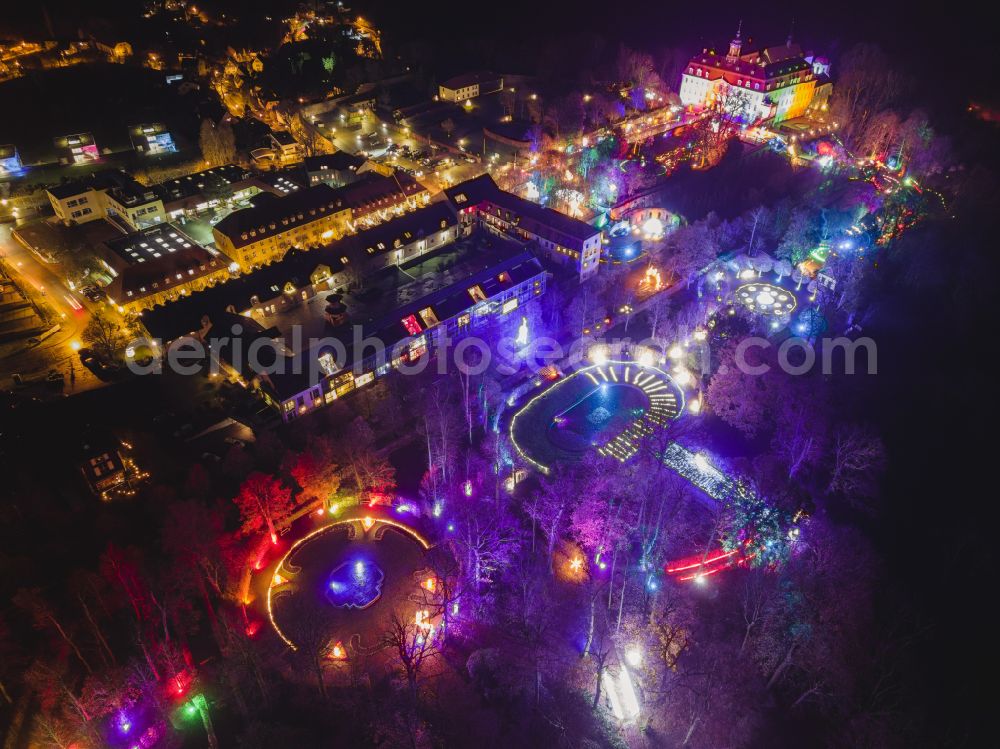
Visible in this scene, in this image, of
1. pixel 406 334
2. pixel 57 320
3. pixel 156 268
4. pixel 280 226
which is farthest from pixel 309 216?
pixel 57 320

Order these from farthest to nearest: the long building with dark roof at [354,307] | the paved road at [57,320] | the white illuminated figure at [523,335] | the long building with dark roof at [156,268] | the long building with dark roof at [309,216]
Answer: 1. the long building with dark roof at [309,216]
2. the long building with dark roof at [156,268]
3. the white illuminated figure at [523,335]
4. the paved road at [57,320]
5. the long building with dark roof at [354,307]

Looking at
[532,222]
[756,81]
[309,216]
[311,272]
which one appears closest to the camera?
[311,272]

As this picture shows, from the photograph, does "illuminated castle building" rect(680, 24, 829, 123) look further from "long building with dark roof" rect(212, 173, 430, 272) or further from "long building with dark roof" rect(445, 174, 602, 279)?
"long building with dark roof" rect(212, 173, 430, 272)

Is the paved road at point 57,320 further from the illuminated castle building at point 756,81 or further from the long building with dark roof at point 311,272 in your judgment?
the illuminated castle building at point 756,81

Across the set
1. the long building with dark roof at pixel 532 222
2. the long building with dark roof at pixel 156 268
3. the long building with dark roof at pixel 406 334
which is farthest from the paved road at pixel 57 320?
the long building with dark roof at pixel 532 222

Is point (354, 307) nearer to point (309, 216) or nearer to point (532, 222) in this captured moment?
point (309, 216)

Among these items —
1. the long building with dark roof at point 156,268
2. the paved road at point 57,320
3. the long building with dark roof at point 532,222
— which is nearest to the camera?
the paved road at point 57,320

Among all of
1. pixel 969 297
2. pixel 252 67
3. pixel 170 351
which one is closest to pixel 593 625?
pixel 170 351
